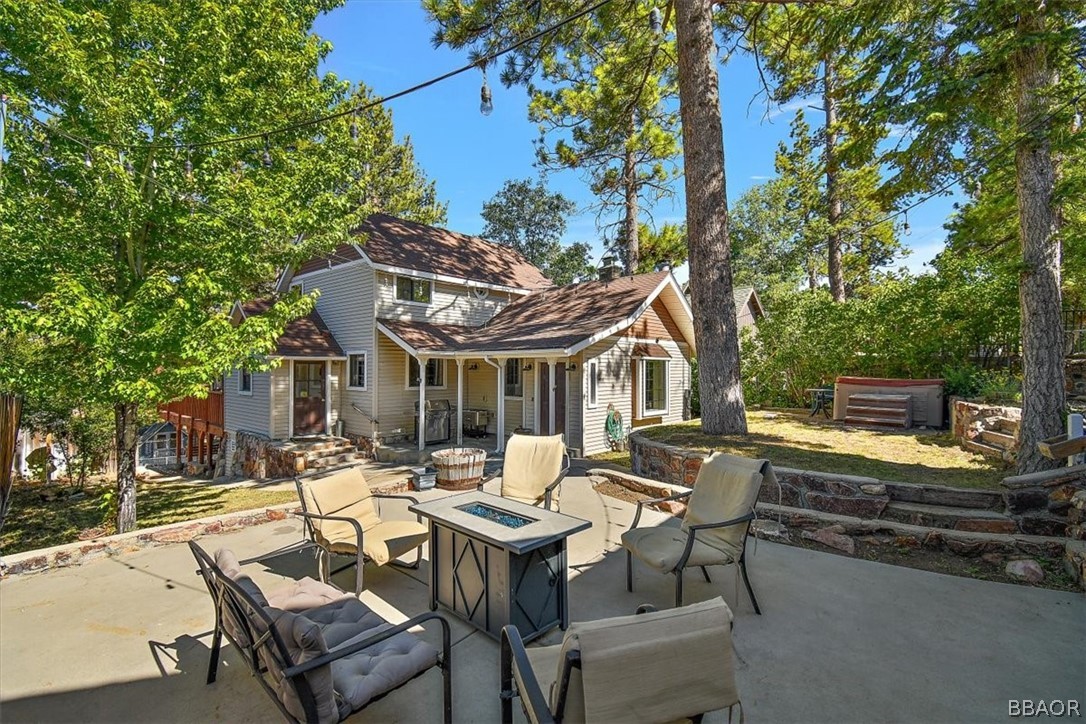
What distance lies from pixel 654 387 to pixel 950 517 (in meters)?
8.35

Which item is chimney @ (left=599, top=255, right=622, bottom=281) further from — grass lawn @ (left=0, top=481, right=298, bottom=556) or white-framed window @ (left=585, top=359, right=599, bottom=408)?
grass lawn @ (left=0, top=481, right=298, bottom=556)

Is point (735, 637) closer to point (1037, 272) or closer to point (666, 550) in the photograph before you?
point (666, 550)

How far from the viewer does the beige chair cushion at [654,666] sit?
5.01 feet

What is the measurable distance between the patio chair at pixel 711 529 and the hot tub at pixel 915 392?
803 cm

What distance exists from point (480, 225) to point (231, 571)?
32.7 meters

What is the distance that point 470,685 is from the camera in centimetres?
277

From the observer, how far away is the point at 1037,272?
5.41 meters

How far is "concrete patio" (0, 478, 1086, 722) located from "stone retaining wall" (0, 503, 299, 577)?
0.18 meters

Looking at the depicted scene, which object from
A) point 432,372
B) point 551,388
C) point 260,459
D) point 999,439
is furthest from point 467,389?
A: point 999,439

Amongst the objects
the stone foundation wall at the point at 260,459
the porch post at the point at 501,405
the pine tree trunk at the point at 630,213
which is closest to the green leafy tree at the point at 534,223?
the pine tree trunk at the point at 630,213

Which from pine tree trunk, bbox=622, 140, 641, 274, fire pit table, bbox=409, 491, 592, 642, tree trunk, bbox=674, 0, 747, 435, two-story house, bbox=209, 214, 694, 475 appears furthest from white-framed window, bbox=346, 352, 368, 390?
fire pit table, bbox=409, 491, 592, 642

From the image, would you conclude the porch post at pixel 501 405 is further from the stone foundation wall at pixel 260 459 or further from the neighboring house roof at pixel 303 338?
the neighboring house roof at pixel 303 338

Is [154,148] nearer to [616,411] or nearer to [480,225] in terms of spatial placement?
[616,411]

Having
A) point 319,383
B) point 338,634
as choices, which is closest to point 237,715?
point 338,634
